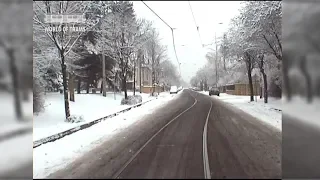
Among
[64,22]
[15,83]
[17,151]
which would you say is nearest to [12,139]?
[17,151]

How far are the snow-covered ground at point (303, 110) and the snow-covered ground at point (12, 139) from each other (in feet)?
10.8

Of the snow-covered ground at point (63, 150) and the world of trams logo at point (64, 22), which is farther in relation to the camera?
the world of trams logo at point (64, 22)

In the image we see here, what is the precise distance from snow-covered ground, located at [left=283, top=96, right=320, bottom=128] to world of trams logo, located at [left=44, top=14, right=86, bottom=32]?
7.26 m

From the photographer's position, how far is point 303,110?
12.7 ft

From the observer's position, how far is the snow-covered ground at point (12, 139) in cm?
380

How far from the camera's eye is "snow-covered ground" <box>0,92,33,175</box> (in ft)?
12.5

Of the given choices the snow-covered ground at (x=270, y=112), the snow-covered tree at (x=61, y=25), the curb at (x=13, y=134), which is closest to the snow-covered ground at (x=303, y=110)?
the snow-covered ground at (x=270, y=112)

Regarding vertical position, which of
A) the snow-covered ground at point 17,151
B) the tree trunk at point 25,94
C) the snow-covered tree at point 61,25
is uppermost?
the snow-covered tree at point 61,25

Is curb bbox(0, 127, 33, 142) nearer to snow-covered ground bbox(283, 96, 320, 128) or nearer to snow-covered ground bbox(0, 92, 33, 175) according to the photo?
snow-covered ground bbox(0, 92, 33, 175)

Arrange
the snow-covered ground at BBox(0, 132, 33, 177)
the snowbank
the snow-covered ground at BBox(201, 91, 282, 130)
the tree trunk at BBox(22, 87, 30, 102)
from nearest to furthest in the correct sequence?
the tree trunk at BBox(22, 87, 30, 102), the snow-covered ground at BBox(0, 132, 33, 177), the snowbank, the snow-covered ground at BBox(201, 91, 282, 130)

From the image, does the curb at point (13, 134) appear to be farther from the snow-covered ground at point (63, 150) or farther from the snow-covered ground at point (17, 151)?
the snow-covered ground at point (63, 150)

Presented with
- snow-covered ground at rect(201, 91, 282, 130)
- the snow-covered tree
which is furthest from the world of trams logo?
snow-covered ground at rect(201, 91, 282, 130)

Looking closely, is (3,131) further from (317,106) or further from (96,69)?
(96,69)

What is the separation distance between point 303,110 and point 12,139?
366cm
